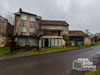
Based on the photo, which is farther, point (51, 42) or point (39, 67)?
point (51, 42)

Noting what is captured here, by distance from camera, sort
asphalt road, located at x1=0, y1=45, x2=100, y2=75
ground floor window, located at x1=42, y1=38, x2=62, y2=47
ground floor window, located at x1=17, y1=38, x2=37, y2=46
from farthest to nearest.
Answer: ground floor window, located at x1=42, y1=38, x2=62, y2=47 → ground floor window, located at x1=17, y1=38, x2=37, y2=46 → asphalt road, located at x1=0, y1=45, x2=100, y2=75

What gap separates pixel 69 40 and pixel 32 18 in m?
15.6

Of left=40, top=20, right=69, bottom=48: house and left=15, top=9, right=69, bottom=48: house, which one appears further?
left=40, top=20, right=69, bottom=48: house

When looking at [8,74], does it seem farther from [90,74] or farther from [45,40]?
[45,40]

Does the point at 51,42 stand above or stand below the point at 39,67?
above

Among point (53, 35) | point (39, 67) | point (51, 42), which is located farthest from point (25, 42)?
point (39, 67)

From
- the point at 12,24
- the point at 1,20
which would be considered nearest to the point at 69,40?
the point at 12,24

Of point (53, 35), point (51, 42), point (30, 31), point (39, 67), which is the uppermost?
point (30, 31)

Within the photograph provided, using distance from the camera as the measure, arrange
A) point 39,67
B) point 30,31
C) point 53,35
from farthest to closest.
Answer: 1. point 53,35
2. point 30,31
3. point 39,67

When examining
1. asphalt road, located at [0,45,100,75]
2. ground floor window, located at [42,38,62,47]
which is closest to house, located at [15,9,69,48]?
ground floor window, located at [42,38,62,47]

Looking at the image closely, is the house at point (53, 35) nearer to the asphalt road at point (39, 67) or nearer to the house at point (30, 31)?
the house at point (30, 31)

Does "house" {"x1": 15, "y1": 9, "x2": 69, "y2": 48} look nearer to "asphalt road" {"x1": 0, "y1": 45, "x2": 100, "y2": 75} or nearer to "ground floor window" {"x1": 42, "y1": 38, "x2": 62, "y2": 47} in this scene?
"ground floor window" {"x1": 42, "y1": 38, "x2": 62, "y2": 47}

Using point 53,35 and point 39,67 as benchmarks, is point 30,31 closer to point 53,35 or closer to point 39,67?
point 53,35

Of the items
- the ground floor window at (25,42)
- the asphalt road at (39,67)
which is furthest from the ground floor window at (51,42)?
the asphalt road at (39,67)
